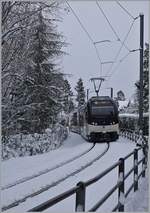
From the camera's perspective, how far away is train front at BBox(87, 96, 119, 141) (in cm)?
3291

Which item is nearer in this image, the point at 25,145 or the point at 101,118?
the point at 25,145

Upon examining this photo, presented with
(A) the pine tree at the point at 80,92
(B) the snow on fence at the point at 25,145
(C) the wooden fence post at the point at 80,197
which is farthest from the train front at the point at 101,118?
(A) the pine tree at the point at 80,92

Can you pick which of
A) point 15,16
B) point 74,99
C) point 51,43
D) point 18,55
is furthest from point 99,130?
point 74,99

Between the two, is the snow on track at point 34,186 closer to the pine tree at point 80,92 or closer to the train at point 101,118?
the train at point 101,118

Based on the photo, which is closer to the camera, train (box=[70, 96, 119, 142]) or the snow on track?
the snow on track

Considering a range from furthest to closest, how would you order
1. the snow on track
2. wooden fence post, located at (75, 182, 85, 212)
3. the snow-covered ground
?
the snow on track → the snow-covered ground → wooden fence post, located at (75, 182, 85, 212)

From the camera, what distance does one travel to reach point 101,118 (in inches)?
1300

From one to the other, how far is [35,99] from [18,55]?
45.7 ft

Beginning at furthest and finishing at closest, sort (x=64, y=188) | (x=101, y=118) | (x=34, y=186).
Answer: (x=101, y=118)
(x=34, y=186)
(x=64, y=188)

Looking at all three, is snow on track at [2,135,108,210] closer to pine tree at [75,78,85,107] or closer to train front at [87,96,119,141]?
train front at [87,96,119,141]

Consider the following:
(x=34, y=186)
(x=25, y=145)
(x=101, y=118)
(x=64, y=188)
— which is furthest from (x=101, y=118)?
(x=64, y=188)

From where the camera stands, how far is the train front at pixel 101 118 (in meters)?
32.9

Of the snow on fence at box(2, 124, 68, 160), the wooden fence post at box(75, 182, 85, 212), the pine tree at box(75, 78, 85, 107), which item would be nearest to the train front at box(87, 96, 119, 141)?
Result: the snow on fence at box(2, 124, 68, 160)

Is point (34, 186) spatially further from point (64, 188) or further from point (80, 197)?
point (80, 197)
